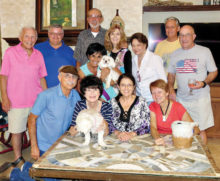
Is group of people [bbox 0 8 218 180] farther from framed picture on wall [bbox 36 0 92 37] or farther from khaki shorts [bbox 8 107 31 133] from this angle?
framed picture on wall [bbox 36 0 92 37]

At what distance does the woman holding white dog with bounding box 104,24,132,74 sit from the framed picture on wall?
3.94 feet

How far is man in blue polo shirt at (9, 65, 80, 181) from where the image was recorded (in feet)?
6.68

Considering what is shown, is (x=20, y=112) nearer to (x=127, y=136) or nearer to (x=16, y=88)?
(x=16, y=88)

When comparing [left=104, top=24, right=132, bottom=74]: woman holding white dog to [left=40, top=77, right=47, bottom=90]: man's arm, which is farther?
[left=40, top=77, right=47, bottom=90]: man's arm

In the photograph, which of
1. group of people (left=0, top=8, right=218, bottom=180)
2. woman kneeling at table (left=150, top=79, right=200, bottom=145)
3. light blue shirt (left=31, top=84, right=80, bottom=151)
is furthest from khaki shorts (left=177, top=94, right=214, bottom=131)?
light blue shirt (left=31, top=84, right=80, bottom=151)

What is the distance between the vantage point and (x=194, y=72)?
8.80 ft

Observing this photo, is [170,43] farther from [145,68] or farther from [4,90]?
[4,90]

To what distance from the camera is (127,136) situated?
5.82ft

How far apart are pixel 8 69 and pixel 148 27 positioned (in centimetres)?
284

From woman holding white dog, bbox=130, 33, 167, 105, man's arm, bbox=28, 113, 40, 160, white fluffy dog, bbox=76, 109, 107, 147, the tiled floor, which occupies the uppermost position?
woman holding white dog, bbox=130, 33, 167, 105

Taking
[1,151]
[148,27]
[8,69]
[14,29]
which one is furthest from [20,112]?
[148,27]

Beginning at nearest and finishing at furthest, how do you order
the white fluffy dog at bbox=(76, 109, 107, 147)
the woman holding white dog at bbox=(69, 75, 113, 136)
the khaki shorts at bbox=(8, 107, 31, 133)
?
the white fluffy dog at bbox=(76, 109, 107, 147) → the woman holding white dog at bbox=(69, 75, 113, 136) → the khaki shorts at bbox=(8, 107, 31, 133)

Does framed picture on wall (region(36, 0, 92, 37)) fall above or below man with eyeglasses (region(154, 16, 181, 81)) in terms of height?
above

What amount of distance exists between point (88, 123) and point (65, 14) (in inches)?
106
